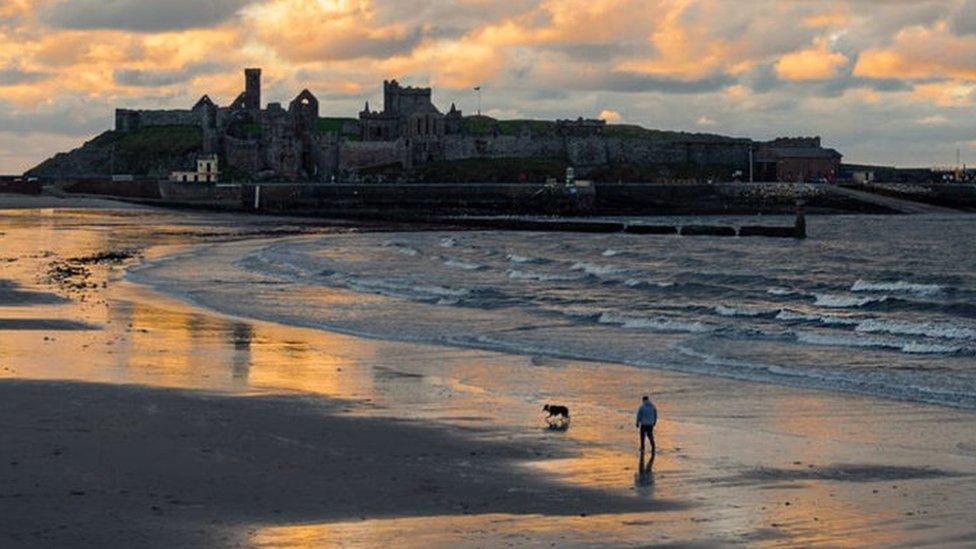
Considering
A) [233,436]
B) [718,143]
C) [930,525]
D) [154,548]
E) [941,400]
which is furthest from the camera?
[718,143]

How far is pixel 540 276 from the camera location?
5375 centimetres

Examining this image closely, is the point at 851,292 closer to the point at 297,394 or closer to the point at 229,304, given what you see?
the point at 229,304

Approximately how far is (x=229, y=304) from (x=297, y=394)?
17.7m

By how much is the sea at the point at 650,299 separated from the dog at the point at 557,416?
5895 mm

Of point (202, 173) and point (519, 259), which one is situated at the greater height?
point (202, 173)

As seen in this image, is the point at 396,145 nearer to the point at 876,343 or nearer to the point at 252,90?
the point at 252,90

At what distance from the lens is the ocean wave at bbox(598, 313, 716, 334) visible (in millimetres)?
36325

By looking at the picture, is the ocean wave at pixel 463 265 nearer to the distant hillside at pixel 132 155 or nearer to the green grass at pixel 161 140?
the distant hillside at pixel 132 155

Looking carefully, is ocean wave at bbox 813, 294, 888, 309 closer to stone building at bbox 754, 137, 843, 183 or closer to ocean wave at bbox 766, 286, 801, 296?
ocean wave at bbox 766, 286, 801, 296

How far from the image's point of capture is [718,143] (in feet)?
519

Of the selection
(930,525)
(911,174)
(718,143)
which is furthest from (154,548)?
(911,174)

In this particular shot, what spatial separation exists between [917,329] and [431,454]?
19139 millimetres

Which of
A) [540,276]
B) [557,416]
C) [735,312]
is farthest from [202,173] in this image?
[557,416]

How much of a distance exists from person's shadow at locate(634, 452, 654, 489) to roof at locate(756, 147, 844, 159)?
133 metres
